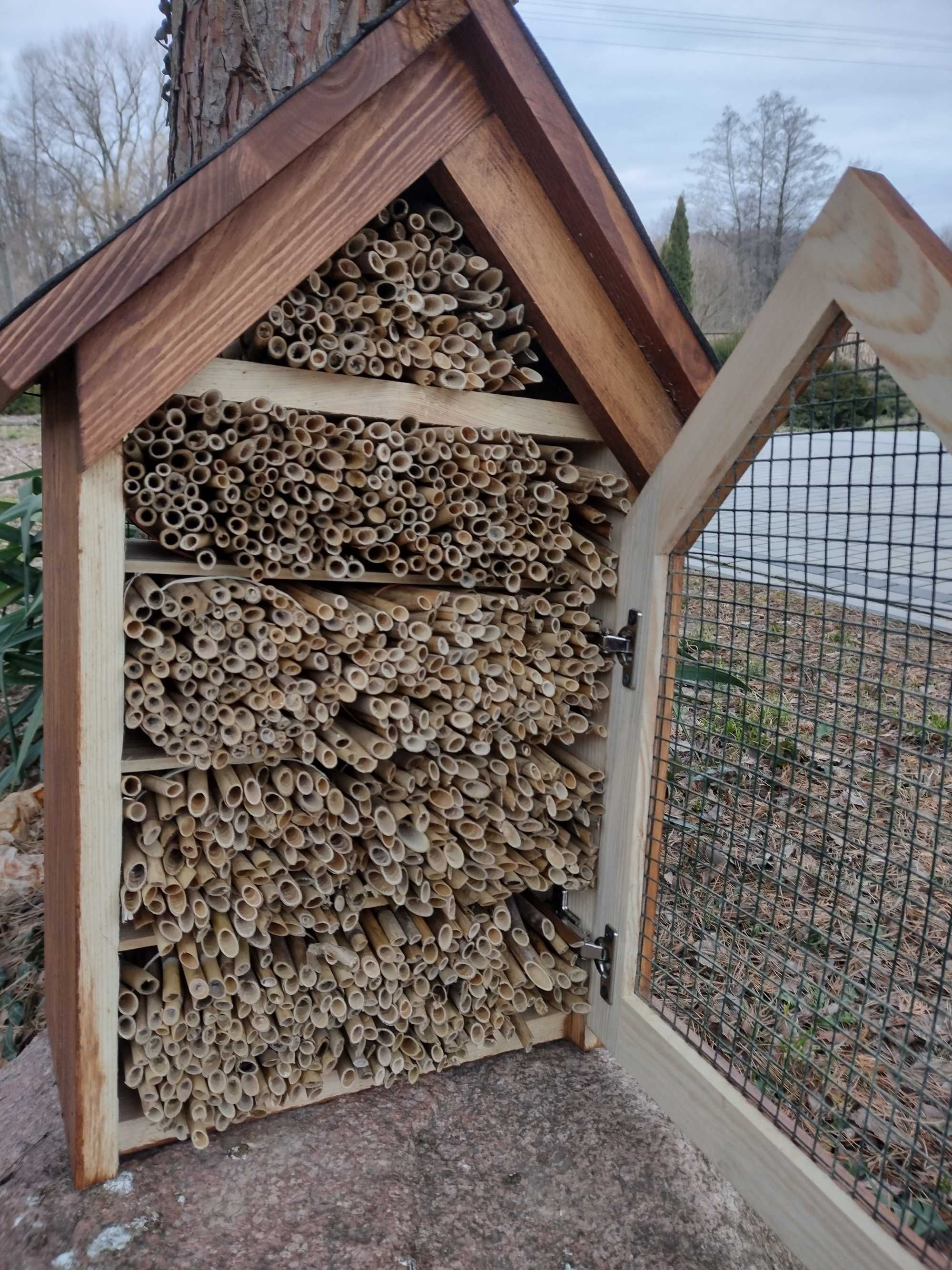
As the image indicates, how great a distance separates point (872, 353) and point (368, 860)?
1440mm

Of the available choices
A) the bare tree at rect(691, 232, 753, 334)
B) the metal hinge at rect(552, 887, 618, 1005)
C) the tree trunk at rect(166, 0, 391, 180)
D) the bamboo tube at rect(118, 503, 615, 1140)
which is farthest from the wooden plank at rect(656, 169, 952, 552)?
the bare tree at rect(691, 232, 753, 334)

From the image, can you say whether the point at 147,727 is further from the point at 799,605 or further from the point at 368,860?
the point at 799,605

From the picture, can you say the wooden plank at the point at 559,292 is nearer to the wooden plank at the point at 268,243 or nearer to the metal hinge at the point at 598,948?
the wooden plank at the point at 268,243

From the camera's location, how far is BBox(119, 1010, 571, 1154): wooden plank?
6.24 feet

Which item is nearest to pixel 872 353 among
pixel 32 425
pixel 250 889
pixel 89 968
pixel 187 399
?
pixel 187 399

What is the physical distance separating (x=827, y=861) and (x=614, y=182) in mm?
1532

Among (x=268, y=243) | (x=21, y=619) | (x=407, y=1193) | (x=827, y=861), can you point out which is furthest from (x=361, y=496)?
(x=21, y=619)

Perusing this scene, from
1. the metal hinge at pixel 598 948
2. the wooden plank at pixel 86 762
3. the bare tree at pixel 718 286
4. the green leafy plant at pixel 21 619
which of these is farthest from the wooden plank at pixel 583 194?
the bare tree at pixel 718 286

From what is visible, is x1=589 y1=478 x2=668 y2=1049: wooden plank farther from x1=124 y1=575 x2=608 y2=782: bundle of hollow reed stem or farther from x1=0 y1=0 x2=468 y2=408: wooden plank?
x1=0 y1=0 x2=468 y2=408: wooden plank

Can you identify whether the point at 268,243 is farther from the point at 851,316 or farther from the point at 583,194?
the point at 851,316

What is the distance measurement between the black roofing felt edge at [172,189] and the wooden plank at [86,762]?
18 cm

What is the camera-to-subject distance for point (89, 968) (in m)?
1.76

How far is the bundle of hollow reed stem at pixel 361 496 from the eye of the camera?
67.6 inches

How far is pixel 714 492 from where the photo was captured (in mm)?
1809
